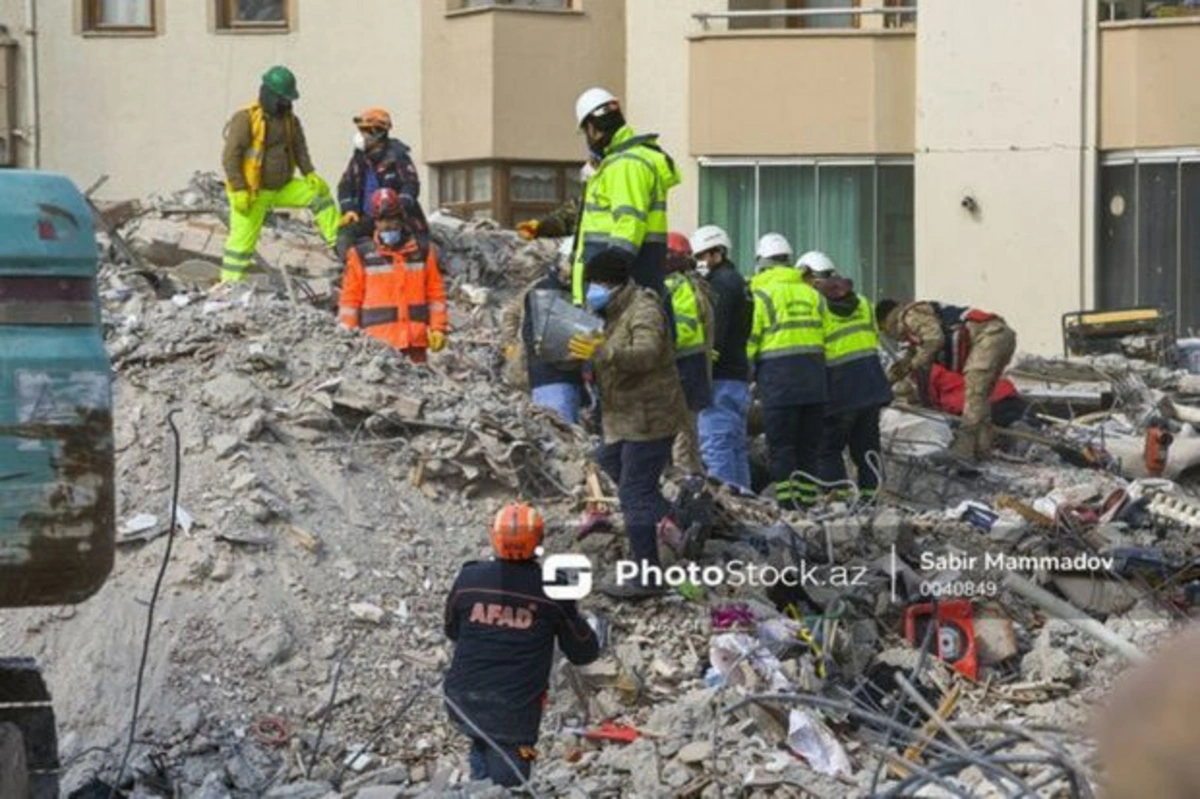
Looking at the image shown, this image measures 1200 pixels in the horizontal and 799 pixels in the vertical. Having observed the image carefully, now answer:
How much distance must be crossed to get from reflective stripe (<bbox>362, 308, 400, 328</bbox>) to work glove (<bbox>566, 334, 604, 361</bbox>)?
12.9 feet

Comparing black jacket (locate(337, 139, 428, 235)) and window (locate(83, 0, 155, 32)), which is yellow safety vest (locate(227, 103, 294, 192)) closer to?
black jacket (locate(337, 139, 428, 235))

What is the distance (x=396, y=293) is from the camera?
15.3 metres

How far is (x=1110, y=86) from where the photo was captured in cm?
2550

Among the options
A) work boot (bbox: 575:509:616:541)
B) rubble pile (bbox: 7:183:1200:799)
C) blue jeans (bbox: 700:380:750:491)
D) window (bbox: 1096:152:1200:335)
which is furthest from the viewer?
window (bbox: 1096:152:1200:335)

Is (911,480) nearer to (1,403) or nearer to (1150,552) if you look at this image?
(1150,552)

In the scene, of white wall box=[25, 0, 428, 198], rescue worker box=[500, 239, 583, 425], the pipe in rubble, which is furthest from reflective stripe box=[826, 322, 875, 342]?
the pipe in rubble

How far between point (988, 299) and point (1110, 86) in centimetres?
247

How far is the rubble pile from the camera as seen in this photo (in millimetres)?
9938

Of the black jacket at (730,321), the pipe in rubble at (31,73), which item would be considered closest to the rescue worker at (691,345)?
the black jacket at (730,321)

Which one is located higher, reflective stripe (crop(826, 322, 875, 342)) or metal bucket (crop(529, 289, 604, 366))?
metal bucket (crop(529, 289, 604, 366))

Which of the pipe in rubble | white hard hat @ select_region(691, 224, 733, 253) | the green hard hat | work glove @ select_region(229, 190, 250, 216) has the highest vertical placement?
the pipe in rubble

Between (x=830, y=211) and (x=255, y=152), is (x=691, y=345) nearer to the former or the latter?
(x=255, y=152)

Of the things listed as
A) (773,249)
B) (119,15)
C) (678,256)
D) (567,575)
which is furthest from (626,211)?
(119,15)

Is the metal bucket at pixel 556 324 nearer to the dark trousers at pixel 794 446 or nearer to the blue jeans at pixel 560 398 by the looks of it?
the blue jeans at pixel 560 398
